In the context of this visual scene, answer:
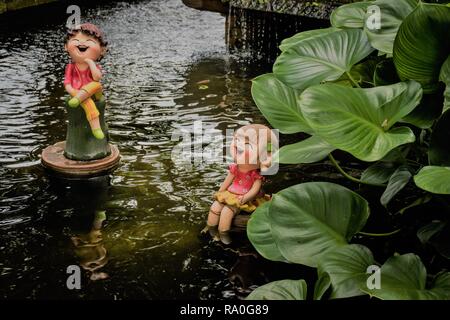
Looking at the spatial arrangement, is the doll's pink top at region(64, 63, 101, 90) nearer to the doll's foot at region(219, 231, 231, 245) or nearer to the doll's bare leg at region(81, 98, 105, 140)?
the doll's bare leg at region(81, 98, 105, 140)

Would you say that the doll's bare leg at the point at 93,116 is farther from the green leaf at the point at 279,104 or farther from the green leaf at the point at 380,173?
the green leaf at the point at 380,173

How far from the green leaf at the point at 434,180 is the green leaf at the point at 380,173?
2.12ft

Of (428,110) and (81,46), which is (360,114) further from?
(81,46)

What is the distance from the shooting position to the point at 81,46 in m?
3.74

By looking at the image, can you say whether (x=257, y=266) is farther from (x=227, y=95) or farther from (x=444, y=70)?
(x=227, y=95)

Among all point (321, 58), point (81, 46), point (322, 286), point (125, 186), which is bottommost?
point (125, 186)

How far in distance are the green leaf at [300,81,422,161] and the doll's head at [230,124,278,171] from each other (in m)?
0.97

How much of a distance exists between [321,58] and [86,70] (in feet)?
5.74

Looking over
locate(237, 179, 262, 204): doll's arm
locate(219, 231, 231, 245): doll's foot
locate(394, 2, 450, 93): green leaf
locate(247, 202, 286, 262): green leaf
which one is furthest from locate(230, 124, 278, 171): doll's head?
locate(394, 2, 450, 93): green leaf

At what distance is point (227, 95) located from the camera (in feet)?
19.4

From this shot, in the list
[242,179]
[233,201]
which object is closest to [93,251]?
[233,201]

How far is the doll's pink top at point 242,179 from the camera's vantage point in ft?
10.7

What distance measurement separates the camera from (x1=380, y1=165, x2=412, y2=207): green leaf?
2449 mm

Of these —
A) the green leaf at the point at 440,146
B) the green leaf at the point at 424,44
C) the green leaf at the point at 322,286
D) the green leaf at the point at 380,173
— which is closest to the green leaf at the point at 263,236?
the green leaf at the point at 322,286
